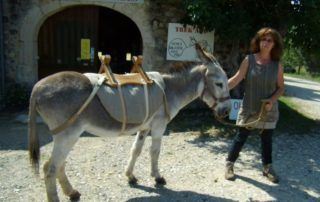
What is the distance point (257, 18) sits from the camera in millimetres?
8320

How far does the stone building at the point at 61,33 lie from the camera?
914 cm

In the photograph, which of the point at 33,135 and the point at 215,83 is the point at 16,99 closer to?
the point at 33,135

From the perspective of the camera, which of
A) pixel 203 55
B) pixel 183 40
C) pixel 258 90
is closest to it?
pixel 203 55

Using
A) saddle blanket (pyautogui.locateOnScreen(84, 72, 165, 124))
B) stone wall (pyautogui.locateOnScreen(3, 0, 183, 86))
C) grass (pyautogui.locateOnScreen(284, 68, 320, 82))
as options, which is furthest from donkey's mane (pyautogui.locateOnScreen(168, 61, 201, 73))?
grass (pyautogui.locateOnScreen(284, 68, 320, 82))

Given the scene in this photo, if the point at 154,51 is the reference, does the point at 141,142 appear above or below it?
below

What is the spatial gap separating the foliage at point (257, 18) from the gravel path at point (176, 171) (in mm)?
2191

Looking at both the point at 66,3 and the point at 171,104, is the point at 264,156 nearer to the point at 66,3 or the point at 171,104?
the point at 171,104

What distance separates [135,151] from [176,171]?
98 centimetres

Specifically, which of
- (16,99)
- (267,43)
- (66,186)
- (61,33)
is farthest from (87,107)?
(61,33)

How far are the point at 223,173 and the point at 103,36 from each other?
8.74m

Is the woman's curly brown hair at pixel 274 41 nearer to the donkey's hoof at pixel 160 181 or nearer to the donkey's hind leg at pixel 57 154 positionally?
the donkey's hoof at pixel 160 181

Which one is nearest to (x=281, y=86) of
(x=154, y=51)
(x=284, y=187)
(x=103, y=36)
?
(x=284, y=187)

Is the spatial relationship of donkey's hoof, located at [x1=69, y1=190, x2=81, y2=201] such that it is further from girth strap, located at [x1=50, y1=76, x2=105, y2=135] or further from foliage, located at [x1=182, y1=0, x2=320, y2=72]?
foliage, located at [x1=182, y1=0, x2=320, y2=72]

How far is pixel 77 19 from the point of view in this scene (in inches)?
381
